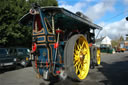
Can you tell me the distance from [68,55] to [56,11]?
1.46 metres

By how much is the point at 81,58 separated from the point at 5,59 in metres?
5.50

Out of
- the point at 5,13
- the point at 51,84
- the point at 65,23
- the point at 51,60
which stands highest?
Result: the point at 5,13

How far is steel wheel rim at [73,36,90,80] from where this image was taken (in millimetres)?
4611

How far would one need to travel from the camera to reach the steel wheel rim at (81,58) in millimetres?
4611

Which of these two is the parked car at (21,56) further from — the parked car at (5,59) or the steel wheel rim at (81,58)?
the steel wheel rim at (81,58)

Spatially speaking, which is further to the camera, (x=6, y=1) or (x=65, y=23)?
(x=6, y=1)

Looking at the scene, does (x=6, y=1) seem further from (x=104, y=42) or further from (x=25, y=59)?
(x=104, y=42)

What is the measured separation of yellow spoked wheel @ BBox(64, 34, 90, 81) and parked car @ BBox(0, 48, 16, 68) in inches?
207

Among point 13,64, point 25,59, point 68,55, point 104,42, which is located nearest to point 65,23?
point 68,55

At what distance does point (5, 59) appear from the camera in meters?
8.12

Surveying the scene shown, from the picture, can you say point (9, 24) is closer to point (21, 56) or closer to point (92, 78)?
point (21, 56)

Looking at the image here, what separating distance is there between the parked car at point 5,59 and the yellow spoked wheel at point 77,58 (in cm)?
525

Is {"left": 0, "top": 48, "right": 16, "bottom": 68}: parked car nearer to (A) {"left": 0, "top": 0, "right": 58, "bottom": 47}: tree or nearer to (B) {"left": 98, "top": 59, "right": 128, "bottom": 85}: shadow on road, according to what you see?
(A) {"left": 0, "top": 0, "right": 58, "bottom": 47}: tree

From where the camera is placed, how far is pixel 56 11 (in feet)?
13.4
